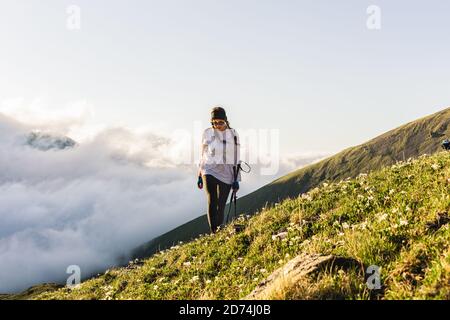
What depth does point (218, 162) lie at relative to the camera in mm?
13625

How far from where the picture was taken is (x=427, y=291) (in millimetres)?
4848

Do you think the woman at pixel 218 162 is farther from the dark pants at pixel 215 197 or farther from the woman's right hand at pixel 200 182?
the woman's right hand at pixel 200 182

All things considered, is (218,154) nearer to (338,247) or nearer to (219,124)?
(219,124)

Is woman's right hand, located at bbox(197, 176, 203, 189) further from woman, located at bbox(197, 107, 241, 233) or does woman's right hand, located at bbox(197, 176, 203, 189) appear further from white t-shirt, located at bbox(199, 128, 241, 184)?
white t-shirt, located at bbox(199, 128, 241, 184)

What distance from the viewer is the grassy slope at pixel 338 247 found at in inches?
218

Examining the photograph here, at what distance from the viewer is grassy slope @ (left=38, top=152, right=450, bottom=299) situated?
5539 mm

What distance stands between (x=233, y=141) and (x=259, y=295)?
8557mm

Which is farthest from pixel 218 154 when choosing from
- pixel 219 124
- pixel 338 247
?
pixel 338 247

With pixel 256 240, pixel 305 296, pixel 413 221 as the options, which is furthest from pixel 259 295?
pixel 256 240

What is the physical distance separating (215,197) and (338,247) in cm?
656

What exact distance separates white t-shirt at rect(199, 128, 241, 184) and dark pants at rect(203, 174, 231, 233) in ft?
0.53

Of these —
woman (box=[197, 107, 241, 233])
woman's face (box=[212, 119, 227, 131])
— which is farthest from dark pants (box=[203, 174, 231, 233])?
woman's face (box=[212, 119, 227, 131])
